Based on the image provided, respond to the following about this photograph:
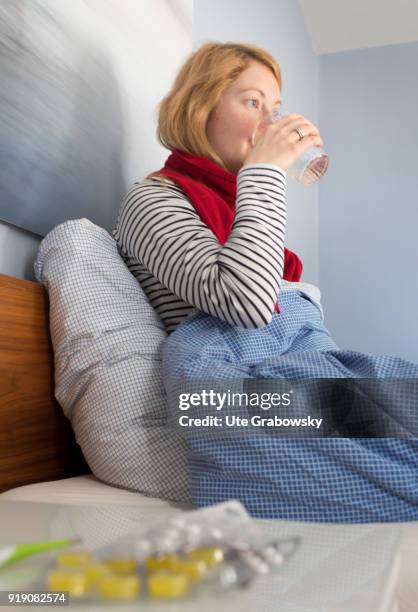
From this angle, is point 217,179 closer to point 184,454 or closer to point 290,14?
point 184,454

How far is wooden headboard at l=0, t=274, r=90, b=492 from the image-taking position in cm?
93

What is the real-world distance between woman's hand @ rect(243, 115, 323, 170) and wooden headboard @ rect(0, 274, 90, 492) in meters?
0.38

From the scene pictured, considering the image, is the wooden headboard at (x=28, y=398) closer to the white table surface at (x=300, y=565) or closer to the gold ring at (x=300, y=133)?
the white table surface at (x=300, y=565)

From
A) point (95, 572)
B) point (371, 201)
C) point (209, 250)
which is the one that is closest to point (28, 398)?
point (209, 250)

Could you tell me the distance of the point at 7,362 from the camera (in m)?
0.93

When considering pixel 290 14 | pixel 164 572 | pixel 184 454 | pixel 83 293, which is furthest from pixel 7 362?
pixel 290 14

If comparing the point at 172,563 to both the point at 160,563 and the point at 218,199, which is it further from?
the point at 218,199

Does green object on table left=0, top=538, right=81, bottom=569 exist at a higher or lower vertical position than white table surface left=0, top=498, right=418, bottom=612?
higher

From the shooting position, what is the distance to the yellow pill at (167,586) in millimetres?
323

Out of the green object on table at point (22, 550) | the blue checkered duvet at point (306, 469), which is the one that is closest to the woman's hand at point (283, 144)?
the blue checkered duvet at point (306, 469)

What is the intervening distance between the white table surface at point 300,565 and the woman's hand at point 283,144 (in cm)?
61

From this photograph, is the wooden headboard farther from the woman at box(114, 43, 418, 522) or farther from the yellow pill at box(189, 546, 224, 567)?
the yellow pill at box(189, 546, 224, 567)

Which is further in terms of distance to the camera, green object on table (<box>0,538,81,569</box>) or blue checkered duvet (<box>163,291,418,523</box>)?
blue checkered duvet (<box>163,291,418,523</box>)

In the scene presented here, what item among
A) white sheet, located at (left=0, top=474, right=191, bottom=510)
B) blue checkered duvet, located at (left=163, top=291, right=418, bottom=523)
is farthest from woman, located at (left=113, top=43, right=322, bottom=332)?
white sheet, located at (left=0, top=474, right=191, bottom=510)
